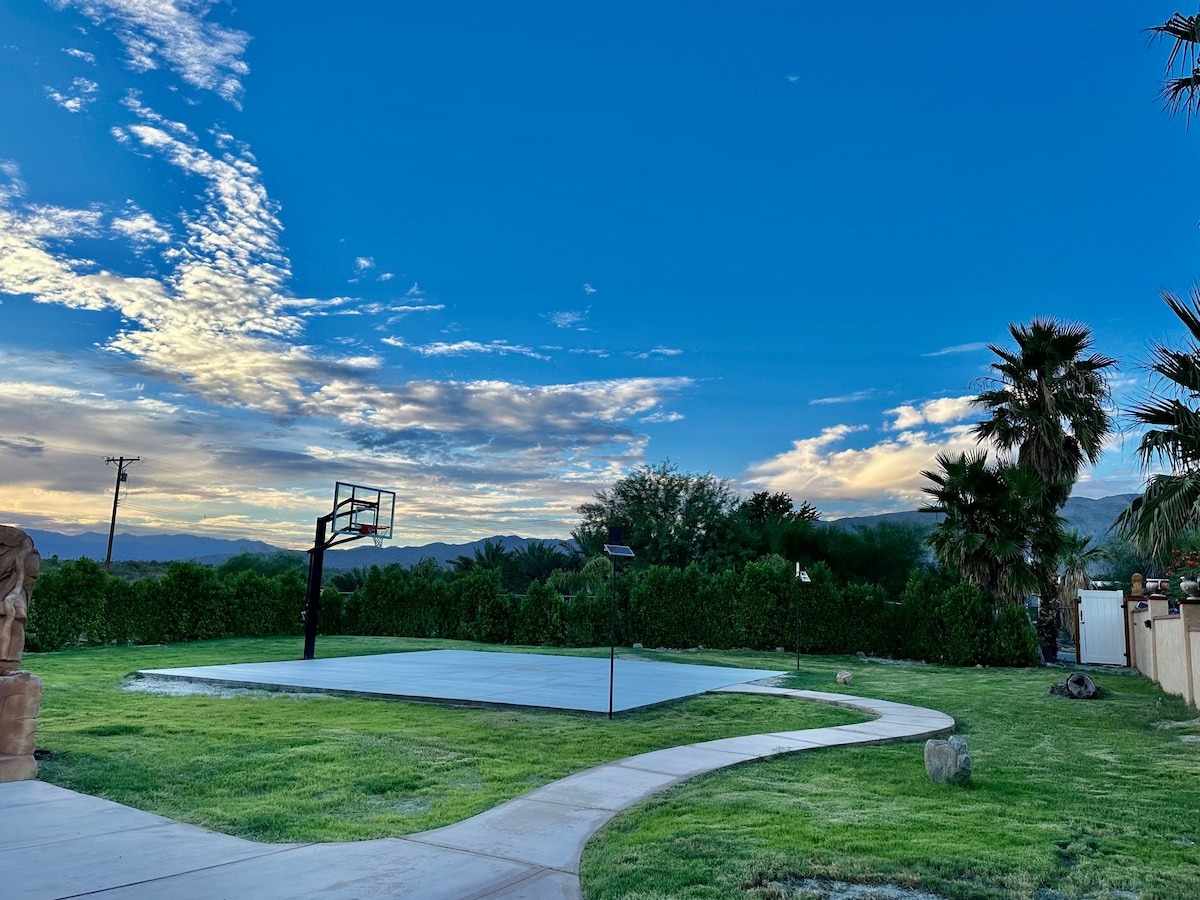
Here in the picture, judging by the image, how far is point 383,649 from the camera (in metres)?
18.4

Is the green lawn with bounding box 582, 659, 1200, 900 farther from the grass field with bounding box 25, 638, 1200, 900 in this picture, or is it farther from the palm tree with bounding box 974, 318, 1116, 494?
the palm tree with bounding box 974, 318, 1116, 494

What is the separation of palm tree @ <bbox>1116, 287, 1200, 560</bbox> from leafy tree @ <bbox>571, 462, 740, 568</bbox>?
26.8 meters

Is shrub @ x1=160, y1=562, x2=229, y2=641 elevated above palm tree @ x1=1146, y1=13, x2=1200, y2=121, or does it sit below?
below

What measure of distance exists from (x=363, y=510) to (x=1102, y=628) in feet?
57.6

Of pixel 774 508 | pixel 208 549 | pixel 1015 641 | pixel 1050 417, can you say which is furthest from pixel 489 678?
pixel 208 549

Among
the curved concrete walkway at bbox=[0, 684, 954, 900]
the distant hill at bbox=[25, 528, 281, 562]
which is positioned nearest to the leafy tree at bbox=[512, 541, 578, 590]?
the distant hill at bbox=[25, 528, 281, 562]

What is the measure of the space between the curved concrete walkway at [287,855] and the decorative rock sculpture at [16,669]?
7.9 inches

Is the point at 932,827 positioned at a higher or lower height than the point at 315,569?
lower

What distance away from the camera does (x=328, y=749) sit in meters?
6.78

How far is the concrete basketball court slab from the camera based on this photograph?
10.2 m

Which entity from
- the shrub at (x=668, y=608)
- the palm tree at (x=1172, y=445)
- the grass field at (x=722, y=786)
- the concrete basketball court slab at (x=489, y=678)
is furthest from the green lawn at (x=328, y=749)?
the shrub at (x=668, y=608)

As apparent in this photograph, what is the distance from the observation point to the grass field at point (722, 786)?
3918 millimetres

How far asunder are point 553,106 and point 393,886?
15.7 m

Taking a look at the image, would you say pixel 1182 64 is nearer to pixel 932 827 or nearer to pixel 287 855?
pixel 932 827
